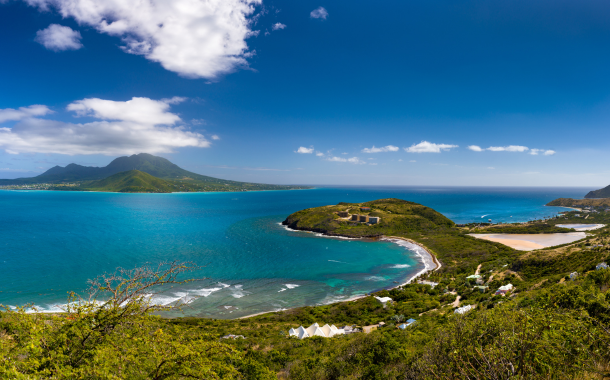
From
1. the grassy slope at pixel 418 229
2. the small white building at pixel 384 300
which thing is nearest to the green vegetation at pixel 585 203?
the grassy slope at pixel 418 229

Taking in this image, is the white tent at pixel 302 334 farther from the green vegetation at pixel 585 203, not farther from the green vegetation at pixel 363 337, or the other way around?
the green vegetation at pixel 585 203

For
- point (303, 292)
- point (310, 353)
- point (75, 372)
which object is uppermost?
point (75, 372)

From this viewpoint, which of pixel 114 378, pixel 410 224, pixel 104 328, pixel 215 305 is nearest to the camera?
pixel 114 378

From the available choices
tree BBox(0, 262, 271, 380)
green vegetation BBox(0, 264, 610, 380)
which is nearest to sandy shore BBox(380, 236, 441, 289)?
green vegetation BBox(0, 264, 610, 380)

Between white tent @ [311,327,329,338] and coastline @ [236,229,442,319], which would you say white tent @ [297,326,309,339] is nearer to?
white tent @ [311,327,329,338]

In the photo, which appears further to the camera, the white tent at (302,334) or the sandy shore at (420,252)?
the sandy shore at (420,252)

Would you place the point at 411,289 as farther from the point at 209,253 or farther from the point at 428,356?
the point at 209,253

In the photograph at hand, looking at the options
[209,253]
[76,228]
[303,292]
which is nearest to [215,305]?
[303,292]

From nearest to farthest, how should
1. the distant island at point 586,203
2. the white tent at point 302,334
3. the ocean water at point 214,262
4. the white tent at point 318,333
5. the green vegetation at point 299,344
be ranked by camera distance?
the green vegetation at point 299,344 → the white tent at point 302,334 → the white tent at point 318,333 → the ocean water at point 214,262 → the distant island at point 586,203
